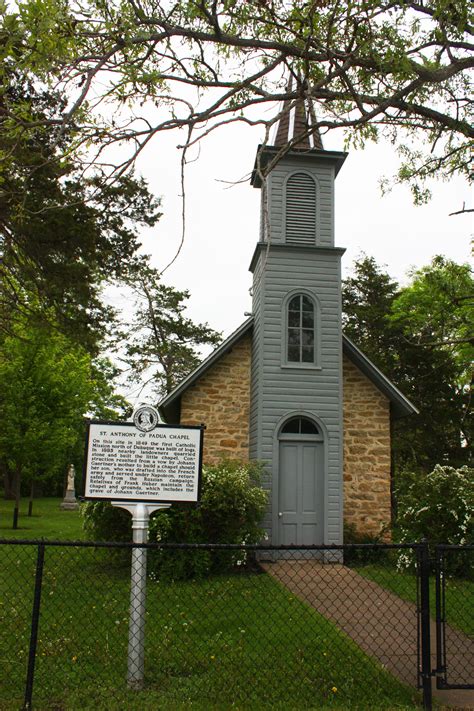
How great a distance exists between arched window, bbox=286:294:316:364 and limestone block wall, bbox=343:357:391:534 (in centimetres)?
148

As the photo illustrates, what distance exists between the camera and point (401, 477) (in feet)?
41.7

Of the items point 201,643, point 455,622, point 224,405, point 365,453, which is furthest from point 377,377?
point 201,643

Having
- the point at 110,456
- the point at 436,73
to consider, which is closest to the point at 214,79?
the point at 436,73

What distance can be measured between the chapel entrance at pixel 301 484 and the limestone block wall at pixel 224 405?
4.33ft

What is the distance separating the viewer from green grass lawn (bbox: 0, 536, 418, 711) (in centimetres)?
490

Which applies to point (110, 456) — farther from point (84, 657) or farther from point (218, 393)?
point (218, 393)

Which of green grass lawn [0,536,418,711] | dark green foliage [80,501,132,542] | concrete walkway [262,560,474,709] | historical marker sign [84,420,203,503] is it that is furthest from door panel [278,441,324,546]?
historical marker sign [84,420,203,503]

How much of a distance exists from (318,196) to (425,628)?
422 inches

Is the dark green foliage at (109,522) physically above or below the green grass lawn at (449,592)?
above

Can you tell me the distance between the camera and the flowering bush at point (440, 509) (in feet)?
35.7

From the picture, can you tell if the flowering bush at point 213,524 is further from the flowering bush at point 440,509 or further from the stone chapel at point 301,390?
A: the flowering bush at point 440,509

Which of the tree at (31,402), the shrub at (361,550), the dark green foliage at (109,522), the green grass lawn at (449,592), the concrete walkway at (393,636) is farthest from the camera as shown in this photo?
the tree at (31,402)

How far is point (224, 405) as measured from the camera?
1434cm

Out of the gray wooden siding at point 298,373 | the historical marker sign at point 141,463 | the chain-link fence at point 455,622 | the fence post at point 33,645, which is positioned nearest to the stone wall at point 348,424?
the gray wooden siding at point 298,373
